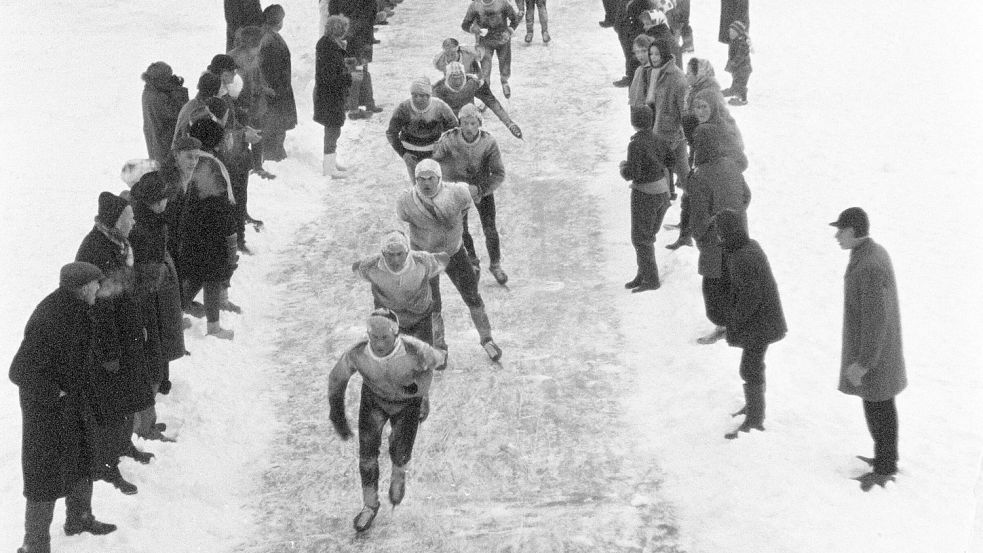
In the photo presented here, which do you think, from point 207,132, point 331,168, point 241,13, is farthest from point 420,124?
point 241,13

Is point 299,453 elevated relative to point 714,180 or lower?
lower

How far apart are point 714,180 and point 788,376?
189 centimetres

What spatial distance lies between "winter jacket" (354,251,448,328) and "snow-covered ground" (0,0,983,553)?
45.4 inches

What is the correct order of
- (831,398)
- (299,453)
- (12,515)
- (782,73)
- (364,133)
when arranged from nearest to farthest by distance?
(12,515) → (299,453) → (831,398) → (364,133) → (782,73)

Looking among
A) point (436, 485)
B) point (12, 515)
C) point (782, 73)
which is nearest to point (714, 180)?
point (436, 485)

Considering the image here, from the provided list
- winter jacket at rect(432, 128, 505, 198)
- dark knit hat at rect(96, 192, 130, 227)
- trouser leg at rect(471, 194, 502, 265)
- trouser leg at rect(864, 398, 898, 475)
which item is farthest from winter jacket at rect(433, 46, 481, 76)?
trouser leg at rect(864, 398, 898, 475)

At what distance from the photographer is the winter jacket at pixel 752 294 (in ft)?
29.9

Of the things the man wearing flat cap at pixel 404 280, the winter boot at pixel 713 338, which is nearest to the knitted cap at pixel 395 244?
the man wearing flat cap at pixel 404 280

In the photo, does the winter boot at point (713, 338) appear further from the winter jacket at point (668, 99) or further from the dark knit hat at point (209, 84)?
the dark knit hat at point (209, 84)

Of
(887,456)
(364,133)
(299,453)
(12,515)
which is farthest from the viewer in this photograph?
(364,133)

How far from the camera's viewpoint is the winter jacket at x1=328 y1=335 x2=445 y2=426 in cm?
805

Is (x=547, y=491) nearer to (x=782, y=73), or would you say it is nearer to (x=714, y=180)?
(x=714, y=180)

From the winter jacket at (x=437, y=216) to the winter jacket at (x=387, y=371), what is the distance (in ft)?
7.51

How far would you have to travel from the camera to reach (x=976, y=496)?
880cm
